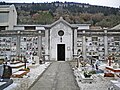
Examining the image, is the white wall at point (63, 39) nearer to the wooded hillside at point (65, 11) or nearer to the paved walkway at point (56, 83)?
the paved walkway at point (56, 83)

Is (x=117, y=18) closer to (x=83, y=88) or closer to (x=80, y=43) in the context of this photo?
(x=80, y=43)

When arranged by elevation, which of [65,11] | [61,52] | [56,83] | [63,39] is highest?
[65,11]

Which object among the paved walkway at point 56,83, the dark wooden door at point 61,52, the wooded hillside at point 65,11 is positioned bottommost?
the paved walkway at point 56,83

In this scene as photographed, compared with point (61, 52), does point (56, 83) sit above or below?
below

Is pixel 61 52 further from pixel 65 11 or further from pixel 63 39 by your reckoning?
pixel 65 11

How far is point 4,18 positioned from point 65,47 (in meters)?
17.0

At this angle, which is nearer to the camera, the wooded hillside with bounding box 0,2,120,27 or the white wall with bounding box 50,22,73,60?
the white wall with bounding box 50,22,73,60

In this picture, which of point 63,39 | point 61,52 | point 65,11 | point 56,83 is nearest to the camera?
point 56,83

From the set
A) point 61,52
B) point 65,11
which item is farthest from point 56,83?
point 65,11

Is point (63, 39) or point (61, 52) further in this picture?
point (61, 52)

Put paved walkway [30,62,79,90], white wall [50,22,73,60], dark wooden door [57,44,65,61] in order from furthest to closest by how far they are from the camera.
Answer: dark wooden door [57,44,65,61] < white wall [50,22,73,60] < paved walkway [30,62,79,90]

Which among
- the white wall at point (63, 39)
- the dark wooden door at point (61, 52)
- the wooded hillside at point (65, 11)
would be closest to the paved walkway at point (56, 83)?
the white wall at point (63, 39)

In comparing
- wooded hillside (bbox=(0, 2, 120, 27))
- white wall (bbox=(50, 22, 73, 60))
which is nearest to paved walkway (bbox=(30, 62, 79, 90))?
white wall (bbox=(50, 22, 73, 60))

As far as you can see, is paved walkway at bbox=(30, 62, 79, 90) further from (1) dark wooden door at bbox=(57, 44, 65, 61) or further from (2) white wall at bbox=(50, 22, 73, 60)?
(1) dark wooden door at bbox=(57, 44, 65, 61)
